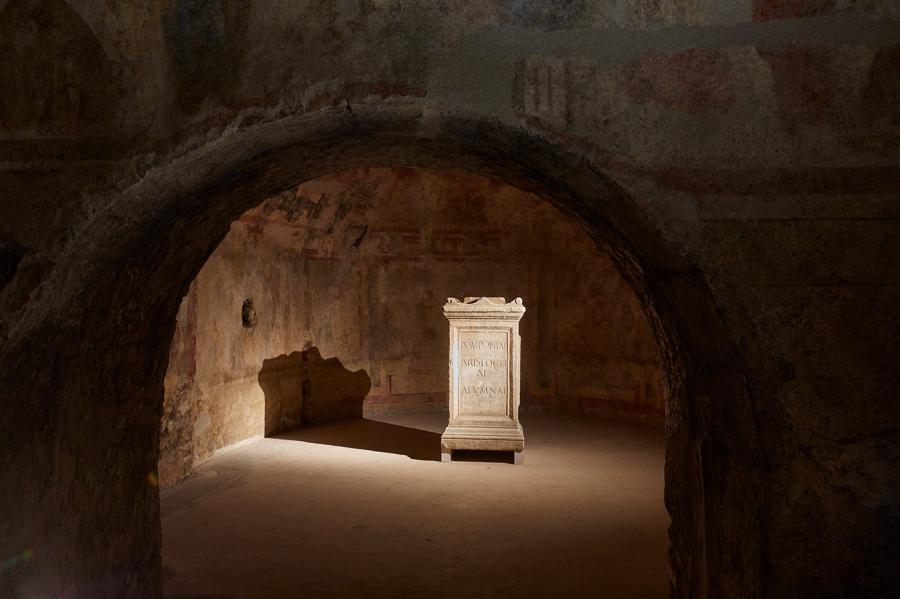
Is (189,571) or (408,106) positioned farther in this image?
(189,571)

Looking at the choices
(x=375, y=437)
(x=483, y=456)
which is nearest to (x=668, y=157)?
(x=483, y=456)

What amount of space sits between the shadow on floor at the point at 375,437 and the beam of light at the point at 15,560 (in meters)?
5.42

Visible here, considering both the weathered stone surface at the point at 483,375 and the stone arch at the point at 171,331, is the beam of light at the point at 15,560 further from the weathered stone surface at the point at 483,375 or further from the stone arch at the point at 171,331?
the weathered stone surface at the point at 483,375

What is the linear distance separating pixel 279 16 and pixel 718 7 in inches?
50.0

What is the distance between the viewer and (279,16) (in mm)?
2092

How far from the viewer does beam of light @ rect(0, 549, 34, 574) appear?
7.57 feet

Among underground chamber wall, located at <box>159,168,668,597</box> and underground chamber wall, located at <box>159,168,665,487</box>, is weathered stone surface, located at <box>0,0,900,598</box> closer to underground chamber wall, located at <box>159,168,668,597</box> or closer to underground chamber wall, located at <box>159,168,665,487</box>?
underground chamber wall, located at <box>159,168,668,597</box>

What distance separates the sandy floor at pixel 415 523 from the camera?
428 centimetres

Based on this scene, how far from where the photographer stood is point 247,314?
854 centimetres

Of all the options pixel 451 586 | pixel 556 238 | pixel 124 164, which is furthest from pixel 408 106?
pixel 556 238

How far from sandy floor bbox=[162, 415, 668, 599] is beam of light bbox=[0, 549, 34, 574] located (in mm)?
1828

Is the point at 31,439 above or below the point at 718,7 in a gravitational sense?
below

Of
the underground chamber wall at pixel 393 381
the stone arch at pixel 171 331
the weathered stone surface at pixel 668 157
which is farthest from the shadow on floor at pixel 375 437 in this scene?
the weathered stone surface at pixel 668 157

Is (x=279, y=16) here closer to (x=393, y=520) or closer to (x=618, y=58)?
(x=618, y=58)
